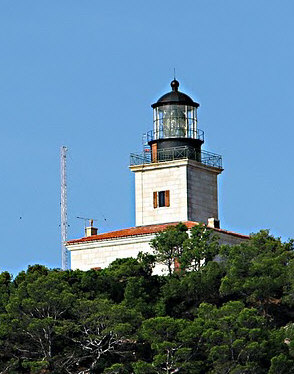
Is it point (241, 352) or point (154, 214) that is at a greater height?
point (154, 214)

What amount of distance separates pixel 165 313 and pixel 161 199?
8.19 m

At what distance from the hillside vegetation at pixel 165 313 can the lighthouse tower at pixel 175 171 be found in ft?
13.7

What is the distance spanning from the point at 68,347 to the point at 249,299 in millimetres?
6357

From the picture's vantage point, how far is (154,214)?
68.3 m

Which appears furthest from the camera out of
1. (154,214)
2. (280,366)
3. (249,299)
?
(154,214)

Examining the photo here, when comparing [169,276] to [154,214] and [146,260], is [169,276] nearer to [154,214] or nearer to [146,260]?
[146,260]

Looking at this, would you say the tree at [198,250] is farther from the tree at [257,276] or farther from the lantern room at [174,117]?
the lantern room at [174,117]

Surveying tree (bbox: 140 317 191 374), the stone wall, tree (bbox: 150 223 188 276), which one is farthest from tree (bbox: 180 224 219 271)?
tree (bbox: 140 317 191 374)

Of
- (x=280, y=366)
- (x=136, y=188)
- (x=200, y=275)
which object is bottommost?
(x=280, y=366)

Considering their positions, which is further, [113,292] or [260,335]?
[113,292]

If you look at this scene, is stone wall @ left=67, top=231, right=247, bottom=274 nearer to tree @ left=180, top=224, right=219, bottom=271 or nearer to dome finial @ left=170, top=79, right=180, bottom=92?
tree @ left=180, top=224, right=219, bottom=271

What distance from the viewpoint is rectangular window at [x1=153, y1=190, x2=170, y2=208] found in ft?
224

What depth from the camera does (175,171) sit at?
224ft

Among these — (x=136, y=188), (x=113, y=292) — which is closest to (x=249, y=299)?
(x=113, y=292)
